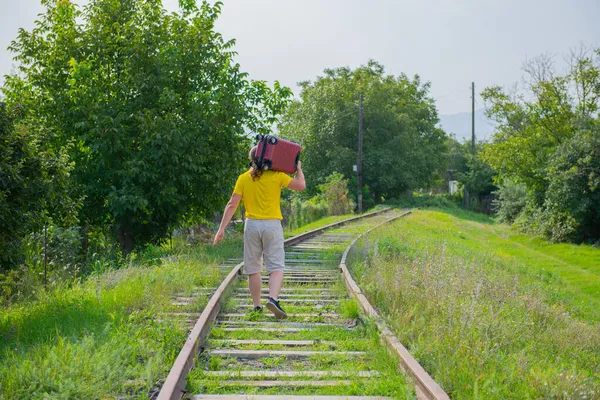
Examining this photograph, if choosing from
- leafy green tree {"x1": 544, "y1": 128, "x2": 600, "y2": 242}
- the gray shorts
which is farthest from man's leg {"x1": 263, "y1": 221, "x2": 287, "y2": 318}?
leafy green tree {"x1": 544, "y1": 128, "x2": 600, "y2": 242}

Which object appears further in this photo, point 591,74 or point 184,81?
point 591,74

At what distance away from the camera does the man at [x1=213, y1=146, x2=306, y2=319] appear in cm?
690

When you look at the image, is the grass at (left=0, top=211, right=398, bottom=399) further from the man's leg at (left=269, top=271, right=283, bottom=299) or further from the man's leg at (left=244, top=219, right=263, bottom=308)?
the man's leg at (left=244, top=219, right=263, bottom=308)

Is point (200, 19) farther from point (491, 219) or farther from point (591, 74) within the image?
point (491, 219)

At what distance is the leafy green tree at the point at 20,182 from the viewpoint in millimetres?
7668

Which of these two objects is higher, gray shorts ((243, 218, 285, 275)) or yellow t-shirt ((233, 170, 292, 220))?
yellow t-shirt ((233, 170, 292, 220))

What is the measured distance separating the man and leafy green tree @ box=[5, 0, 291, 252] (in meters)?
7.92

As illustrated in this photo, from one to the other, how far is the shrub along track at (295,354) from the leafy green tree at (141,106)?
7.09 metres

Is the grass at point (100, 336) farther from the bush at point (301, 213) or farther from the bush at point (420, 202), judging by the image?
the bush at point (420, 202)

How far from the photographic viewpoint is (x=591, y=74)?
28.2m

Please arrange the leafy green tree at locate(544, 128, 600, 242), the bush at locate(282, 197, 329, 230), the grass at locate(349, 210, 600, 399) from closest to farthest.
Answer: the grass at locate(349, 210, 600, 399)
the leafy green tree at locate(544, 128, 600, 242)
the bush at locate(282, 197, 329, 230)

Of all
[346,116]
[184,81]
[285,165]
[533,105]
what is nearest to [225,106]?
[184,81]

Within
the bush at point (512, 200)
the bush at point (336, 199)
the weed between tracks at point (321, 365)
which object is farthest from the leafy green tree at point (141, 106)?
the bush at point (512, 200)

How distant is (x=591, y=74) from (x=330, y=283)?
23.6 m
